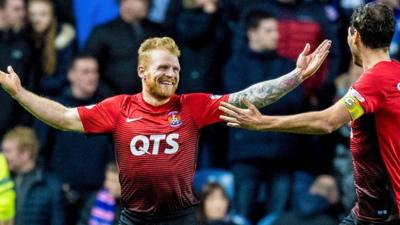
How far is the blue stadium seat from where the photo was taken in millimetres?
12500

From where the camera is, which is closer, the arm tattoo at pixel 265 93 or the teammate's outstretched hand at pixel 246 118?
the teammate's outstretched hand at pixel 246 118

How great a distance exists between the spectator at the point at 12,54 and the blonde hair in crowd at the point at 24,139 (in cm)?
44

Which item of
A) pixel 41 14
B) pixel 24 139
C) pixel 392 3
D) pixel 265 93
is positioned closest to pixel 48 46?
pixel 41 14

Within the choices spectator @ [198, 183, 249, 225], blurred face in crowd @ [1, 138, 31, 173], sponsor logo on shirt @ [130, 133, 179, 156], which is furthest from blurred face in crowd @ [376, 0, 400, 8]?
sponsor logo on shirt @ [130, 133, 179, 156]

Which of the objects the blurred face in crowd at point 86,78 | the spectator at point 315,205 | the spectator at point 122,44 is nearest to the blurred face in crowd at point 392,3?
the spectator at point 315,205

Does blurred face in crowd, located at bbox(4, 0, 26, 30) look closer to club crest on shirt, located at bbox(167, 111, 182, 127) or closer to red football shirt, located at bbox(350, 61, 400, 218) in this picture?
club crest on shirt, located at bbox(167, 111, 182, 127)

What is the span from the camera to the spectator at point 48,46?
12945 mm

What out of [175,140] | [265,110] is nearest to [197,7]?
[265,110]

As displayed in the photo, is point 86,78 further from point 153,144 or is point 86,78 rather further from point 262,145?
point 153,144

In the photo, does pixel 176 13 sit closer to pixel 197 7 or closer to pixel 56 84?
pixel 197 7

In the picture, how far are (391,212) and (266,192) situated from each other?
442 cm

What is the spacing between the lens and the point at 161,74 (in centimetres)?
859

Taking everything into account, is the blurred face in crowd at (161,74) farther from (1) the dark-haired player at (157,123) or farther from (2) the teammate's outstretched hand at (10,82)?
(2) the teammate's outstretched hand at (10,82)

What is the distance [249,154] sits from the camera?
12438 mm
